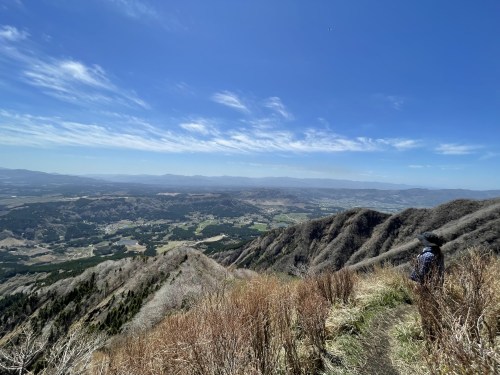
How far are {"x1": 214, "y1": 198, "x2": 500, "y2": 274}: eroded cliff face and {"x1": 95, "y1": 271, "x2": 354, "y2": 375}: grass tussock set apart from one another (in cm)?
5937

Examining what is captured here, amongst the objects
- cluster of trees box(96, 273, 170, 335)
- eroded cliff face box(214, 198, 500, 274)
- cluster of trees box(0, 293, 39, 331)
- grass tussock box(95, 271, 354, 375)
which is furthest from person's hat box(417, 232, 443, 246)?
cluster of trees box(0, 293, 39, 331)

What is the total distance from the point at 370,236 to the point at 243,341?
325 feet

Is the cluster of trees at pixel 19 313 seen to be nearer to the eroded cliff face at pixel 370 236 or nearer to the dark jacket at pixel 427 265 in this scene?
the eroded cliff face at pixel 370 236

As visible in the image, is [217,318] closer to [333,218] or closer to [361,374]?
[361,374]

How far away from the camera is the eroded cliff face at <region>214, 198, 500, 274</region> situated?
6291cm

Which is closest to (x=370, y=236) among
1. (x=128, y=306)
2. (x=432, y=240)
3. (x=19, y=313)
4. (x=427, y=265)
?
(x=128, y=306)

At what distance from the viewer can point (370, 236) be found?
9600cm

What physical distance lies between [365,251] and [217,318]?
9103cm

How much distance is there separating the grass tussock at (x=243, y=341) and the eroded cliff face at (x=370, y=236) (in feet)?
195

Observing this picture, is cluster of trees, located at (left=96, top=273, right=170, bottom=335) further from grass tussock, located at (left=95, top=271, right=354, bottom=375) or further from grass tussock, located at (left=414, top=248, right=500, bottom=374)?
grass tussock, located at (left=414, top=248, right=500, bottom=374)

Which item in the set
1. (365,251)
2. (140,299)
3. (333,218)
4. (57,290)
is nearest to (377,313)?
(140,299)

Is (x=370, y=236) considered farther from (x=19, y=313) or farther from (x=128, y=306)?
(x=19, y=313)

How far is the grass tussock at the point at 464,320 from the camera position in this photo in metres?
3.41

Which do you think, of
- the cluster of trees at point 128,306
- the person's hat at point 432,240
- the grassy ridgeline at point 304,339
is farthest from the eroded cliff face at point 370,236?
the grassy ridgeline at point 304,339
